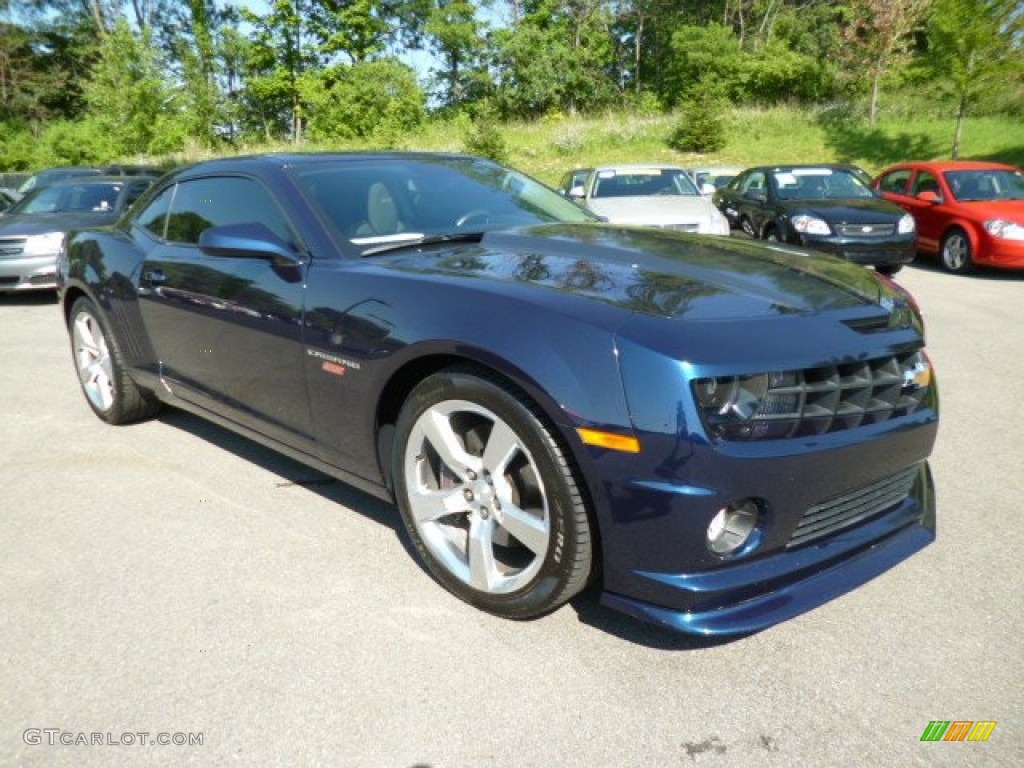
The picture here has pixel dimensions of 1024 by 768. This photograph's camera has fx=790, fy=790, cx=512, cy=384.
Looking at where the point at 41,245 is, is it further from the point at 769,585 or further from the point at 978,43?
the point at 978,43

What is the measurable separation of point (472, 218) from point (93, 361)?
109 inches

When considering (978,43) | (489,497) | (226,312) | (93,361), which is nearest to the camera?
(489,497)

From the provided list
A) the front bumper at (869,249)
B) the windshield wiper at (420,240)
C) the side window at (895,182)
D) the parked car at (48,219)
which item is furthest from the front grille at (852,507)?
the side window at (895,182)

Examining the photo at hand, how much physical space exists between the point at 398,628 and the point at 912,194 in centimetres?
1160

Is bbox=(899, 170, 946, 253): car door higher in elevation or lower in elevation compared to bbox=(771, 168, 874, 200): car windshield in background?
lower

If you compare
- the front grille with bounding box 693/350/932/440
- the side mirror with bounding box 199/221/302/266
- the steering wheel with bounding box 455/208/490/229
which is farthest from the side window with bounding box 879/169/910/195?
the side mirror with bounding box 199/221/302/266

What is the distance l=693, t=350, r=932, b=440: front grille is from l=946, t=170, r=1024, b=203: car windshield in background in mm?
10237

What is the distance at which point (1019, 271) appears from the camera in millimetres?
10805

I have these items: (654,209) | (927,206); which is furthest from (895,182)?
(654,209)

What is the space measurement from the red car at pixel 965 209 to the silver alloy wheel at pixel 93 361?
33.2 feet

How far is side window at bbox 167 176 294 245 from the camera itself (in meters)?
3.28

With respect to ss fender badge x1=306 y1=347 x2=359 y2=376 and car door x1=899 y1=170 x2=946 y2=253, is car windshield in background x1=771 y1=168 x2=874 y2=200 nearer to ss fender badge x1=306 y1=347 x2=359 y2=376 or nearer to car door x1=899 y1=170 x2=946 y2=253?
car door x1=899 y1=170 x2=946 y2=253

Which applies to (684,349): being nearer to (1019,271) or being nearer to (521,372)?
(521,372)

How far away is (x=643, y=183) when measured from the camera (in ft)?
34.0
